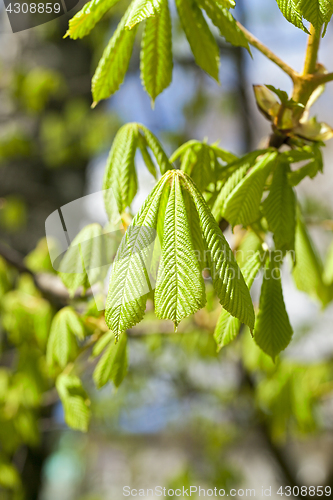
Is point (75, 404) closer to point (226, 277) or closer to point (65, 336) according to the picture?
point (65, 336)

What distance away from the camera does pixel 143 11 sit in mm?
411

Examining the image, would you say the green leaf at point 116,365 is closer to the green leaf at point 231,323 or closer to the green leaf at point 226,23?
the green leaf at point 231,323

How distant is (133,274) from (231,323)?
0.22m

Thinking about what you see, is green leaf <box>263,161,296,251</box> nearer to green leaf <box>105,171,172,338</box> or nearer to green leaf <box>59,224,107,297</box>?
green leaf <box>105,171,172,338</box>

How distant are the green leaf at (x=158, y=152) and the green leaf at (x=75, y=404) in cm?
54

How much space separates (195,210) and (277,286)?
192mm

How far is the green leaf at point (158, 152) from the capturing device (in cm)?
57

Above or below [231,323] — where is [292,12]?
above

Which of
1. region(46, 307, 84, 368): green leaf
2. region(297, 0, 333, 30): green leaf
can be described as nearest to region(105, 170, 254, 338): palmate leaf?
region(297, 0, 333, 30): green leaf

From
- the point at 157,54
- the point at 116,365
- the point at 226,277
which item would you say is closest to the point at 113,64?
the point at 157,54

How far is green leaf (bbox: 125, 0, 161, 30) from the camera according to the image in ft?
1.31

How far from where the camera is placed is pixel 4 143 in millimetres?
2117

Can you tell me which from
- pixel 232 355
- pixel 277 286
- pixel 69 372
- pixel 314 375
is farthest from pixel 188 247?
pixel 232 355

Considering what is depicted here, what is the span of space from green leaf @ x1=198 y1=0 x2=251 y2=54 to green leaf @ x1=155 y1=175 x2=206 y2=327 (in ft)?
0.98
